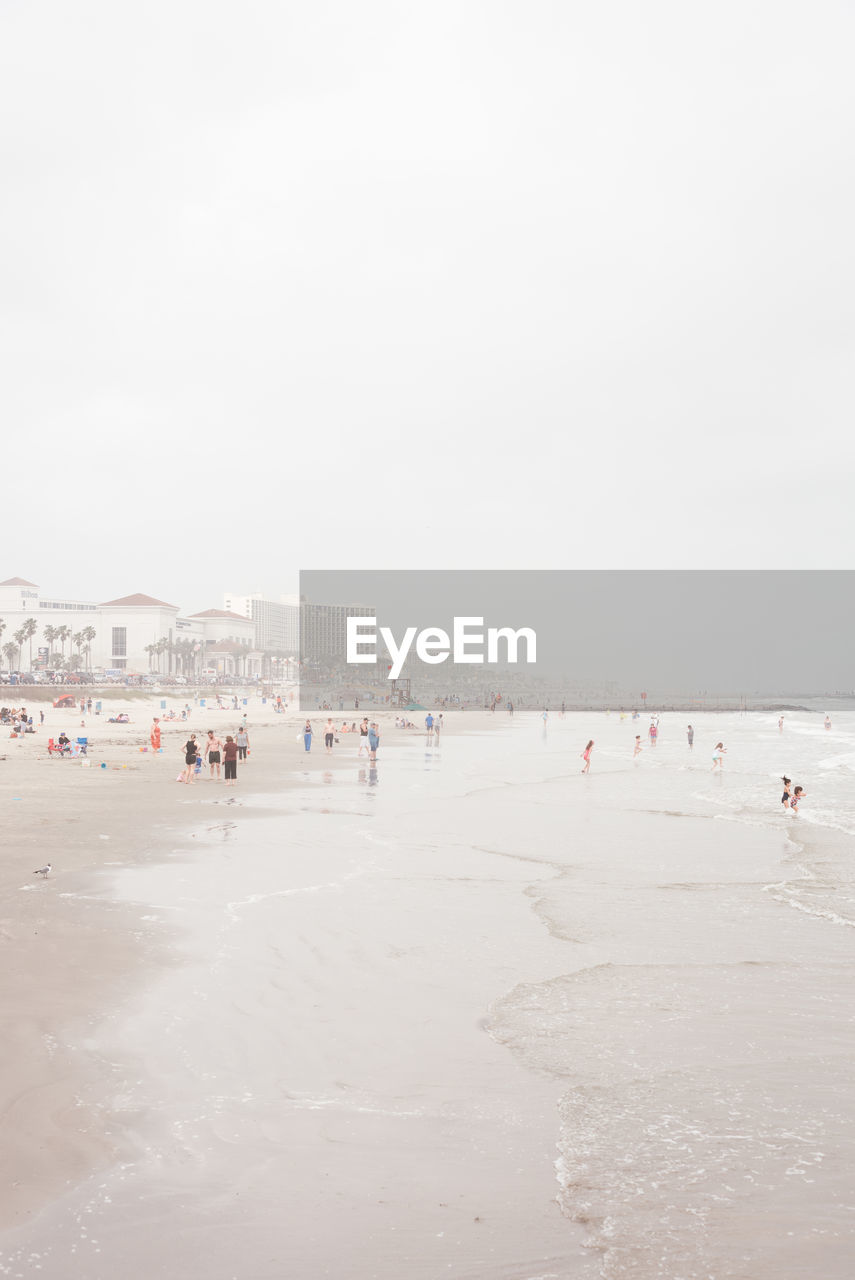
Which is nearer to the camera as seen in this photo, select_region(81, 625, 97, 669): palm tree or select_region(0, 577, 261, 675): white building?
select_region(81, 625, 97, 669): palm tree

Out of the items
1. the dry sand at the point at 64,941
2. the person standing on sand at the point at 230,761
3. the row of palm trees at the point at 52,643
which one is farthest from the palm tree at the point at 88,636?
the person standing on sand at the point at 230,761

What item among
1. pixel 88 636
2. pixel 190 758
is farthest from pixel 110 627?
pixel 190 758

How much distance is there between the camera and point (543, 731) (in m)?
72.6

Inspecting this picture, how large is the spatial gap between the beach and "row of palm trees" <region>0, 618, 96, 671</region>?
6037 inches

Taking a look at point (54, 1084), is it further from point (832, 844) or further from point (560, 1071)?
point (832, 844)

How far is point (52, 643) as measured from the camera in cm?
17188

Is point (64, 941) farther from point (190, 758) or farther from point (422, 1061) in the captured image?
point (190, 758)

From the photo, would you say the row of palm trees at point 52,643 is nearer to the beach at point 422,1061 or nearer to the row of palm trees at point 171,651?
the row of palm trees at point 171,651

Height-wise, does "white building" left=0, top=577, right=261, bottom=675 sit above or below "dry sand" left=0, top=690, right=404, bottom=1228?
above

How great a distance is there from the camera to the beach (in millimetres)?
4930

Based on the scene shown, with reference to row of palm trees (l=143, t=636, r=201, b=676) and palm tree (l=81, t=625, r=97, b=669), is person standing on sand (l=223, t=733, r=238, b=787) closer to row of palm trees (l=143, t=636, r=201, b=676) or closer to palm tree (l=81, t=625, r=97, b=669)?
palm tree (l=81, t=625, r=97, b=669)

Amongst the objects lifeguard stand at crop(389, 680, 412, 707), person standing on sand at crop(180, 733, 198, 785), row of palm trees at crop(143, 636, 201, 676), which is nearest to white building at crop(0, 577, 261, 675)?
row of palm trees at crop(143, 636, 201, 676)

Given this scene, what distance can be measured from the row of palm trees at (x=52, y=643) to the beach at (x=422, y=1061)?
153330 mm

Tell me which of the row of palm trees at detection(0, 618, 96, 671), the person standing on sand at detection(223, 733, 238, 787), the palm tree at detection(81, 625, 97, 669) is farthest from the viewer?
the palm tree at detection(81, 625, 97, 669)
